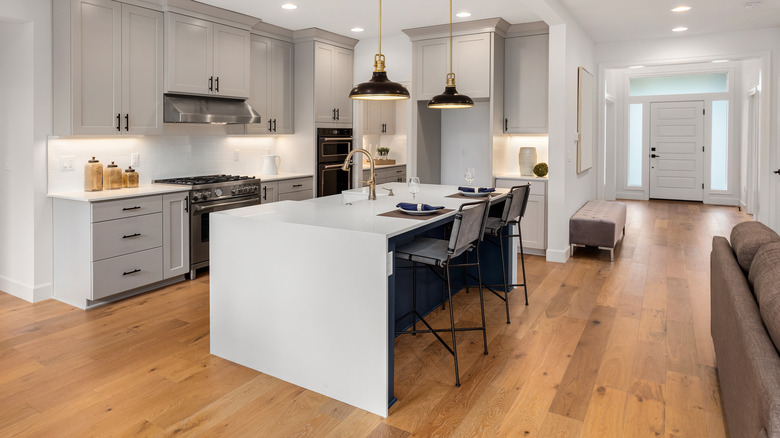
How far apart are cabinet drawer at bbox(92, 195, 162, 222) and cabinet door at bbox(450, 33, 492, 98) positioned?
3.37 meters

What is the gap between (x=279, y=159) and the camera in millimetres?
6410

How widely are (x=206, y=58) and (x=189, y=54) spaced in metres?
0.19

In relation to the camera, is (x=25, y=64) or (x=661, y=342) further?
(x=25, y=64)

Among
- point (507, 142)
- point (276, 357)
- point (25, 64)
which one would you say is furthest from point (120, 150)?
point (507, 142)

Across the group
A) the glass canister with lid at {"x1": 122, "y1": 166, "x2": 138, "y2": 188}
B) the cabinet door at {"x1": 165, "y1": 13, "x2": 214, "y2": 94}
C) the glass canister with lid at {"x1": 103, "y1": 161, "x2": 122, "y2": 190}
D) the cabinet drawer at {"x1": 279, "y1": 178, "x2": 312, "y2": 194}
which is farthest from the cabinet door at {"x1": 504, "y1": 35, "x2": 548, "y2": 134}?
the glass canister with lid at {"x1": 103, "y1": 161, "x2": 122, "y2": 190}

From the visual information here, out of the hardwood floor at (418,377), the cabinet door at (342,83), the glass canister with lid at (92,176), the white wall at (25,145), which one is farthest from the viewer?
the cabinet door at (342,83)

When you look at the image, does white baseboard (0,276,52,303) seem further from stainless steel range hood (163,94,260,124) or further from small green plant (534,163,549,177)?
small green plant (534,163,549,177)

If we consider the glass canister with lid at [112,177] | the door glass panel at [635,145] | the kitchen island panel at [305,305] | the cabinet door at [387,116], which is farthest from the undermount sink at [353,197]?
the door glass panel at [635,145]

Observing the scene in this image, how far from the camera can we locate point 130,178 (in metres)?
4.68

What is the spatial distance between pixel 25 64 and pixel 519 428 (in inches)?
167

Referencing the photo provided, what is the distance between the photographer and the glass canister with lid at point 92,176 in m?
4.35

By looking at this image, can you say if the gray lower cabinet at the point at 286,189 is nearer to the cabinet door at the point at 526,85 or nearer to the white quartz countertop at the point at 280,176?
the white quartz countertop at the point at 280,176

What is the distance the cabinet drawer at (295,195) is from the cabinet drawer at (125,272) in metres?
1.75

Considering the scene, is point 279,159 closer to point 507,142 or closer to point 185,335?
point 507,142
